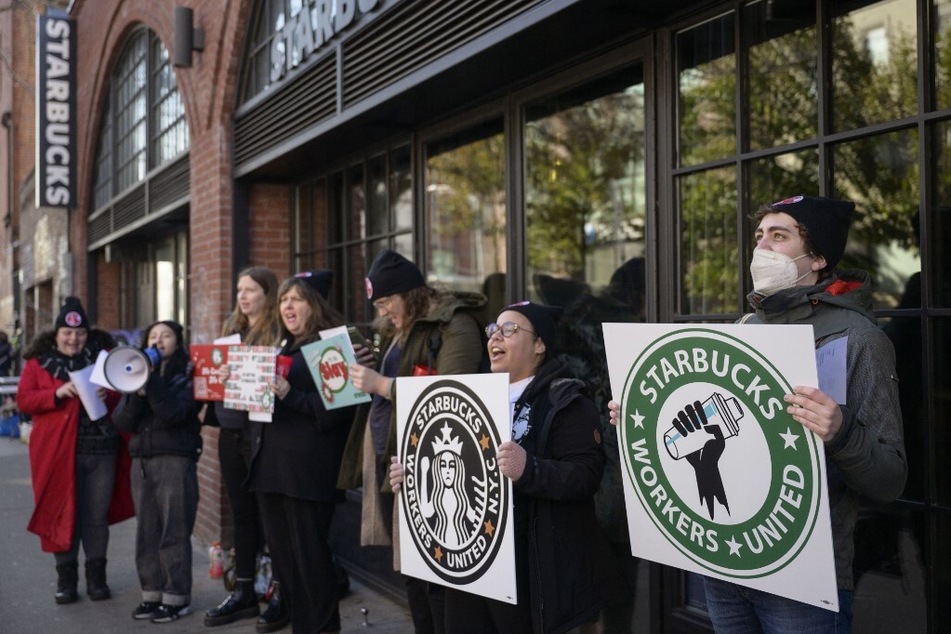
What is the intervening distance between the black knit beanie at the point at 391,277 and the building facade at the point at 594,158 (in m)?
1.02

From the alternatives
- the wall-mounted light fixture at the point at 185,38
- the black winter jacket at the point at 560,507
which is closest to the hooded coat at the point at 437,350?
the black winter jacket at the point at 560,507

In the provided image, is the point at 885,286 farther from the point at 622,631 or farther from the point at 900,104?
the point at 622,631

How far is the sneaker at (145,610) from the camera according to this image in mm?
5547

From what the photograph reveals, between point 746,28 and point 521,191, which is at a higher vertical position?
point 746,28

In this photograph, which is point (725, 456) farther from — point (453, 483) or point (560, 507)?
point (453, 483)

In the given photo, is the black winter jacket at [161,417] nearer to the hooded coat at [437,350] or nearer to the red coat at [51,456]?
the red coat at [51,456]

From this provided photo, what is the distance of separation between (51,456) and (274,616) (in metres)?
1.83

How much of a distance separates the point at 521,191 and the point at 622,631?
225 cm

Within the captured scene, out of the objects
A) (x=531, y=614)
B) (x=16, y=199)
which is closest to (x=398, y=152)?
(x=531, y=614)

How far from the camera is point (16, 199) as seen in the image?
77.0ft

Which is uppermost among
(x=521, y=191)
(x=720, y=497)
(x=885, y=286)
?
(x=521, y=191)

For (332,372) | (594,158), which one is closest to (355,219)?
(594,158)

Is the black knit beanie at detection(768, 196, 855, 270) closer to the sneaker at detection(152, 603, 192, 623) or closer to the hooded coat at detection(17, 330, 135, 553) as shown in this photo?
the sneaker at detection(152, 603, 192, 623)

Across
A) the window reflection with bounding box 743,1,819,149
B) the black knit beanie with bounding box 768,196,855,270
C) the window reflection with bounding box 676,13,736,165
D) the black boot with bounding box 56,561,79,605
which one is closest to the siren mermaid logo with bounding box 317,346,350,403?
the window reflection with bounding box 676,13,736,165
